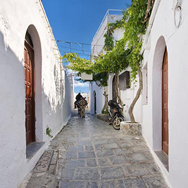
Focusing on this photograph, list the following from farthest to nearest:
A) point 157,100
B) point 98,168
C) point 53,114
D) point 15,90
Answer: point 53,114 → point 157,100 → point 98,168 → point 15,90

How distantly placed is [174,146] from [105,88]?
320 inches

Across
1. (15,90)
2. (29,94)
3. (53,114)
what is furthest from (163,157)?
(53,114)

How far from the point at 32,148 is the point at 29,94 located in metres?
1.03

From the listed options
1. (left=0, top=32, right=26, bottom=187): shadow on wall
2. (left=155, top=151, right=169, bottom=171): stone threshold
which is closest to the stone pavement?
(left=155, top=151, right=169, bottom=171): stone threshold

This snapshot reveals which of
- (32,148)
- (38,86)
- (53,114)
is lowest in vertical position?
(32,148)

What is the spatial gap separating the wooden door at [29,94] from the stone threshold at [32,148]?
0.10 m

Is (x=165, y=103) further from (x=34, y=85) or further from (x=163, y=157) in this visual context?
(x=34, y=85)

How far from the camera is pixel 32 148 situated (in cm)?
247

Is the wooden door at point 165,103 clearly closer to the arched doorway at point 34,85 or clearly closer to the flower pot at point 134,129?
the flower pot at point 134,129

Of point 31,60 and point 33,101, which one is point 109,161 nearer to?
point 33,101

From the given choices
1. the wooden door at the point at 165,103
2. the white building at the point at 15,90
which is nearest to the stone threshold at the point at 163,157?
the wooden door at the point at 165,103

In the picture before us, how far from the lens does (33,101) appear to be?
2.84m

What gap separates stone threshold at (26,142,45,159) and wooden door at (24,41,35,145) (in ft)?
0.34

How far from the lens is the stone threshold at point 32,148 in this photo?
7.23 feet
